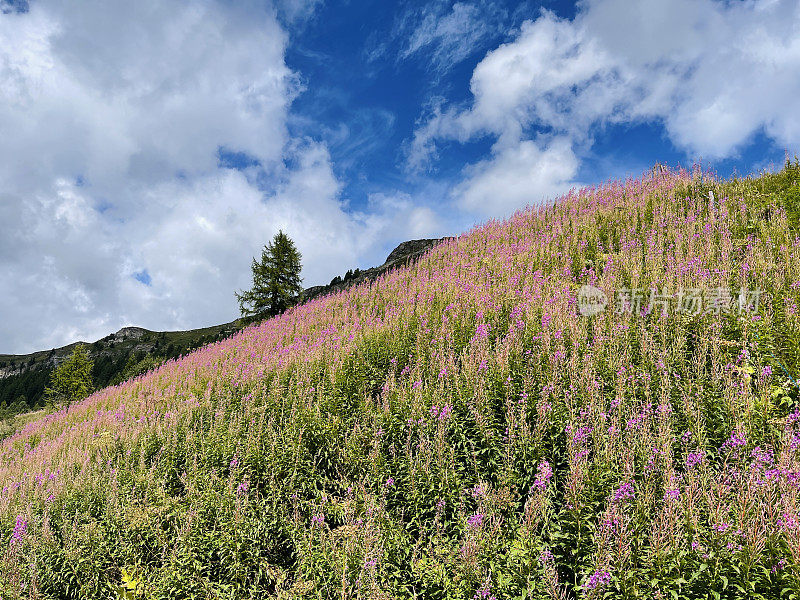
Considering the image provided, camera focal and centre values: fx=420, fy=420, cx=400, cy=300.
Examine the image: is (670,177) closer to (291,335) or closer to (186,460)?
(291,335)

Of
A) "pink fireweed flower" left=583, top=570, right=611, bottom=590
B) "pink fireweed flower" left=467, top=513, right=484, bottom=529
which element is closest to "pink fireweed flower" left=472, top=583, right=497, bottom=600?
"pink fireweed flower" left=467, top=513, right=484, bottom=529

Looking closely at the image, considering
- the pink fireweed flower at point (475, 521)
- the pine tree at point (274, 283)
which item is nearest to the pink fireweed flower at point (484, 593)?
the pink fireweed flower at point (475, 521)

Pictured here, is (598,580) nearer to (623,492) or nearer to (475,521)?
(623,492)

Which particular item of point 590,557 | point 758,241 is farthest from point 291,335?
point 758,241

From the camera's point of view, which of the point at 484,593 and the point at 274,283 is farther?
the point at 274,283

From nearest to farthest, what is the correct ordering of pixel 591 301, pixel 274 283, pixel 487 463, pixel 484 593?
1. pixel 484 593
2. pixel 487 463
3. pixel 591 301
4. pixel 274 283

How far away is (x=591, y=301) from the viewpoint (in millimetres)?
7250

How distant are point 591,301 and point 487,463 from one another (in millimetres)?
3816

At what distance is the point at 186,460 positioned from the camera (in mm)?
6438

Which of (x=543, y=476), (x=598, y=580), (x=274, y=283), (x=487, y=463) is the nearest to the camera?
(x=598, y=580)

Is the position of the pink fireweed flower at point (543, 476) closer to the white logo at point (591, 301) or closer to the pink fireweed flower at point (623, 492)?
the pink fireweed flower at point (623, 492)

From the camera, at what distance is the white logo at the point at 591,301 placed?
687cm

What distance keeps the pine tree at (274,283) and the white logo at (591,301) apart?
24.0 m

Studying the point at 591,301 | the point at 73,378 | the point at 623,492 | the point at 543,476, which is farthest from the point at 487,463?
the point at 73,378
